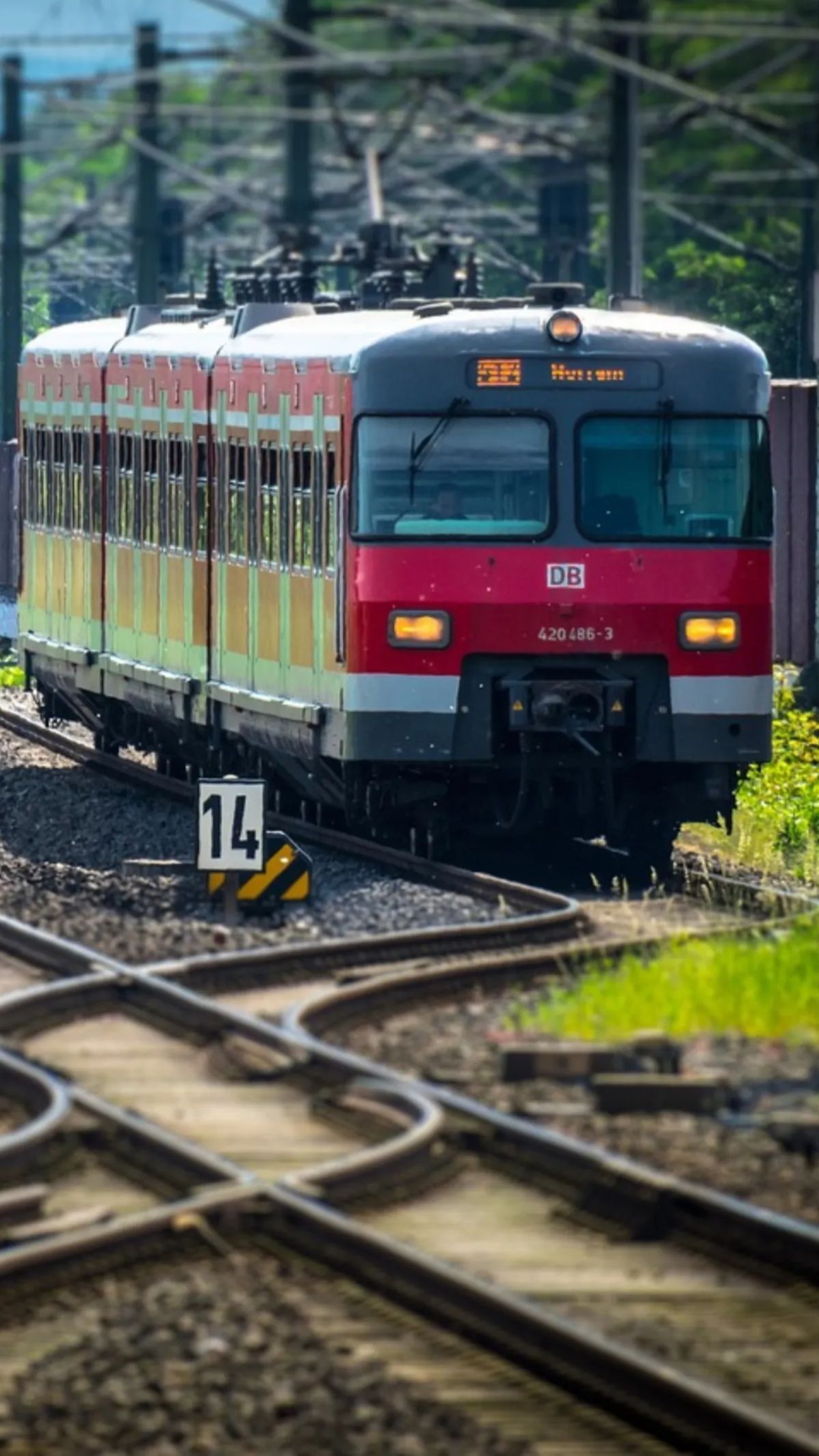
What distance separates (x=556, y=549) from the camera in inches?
663

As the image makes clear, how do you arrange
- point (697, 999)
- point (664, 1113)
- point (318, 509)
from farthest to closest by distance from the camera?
1. point (318, 509)
2. point (697, 999)
3. point (664, 1113)

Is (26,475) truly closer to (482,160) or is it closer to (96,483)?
(96,483)

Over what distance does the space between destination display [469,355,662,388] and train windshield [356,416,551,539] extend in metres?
0.19

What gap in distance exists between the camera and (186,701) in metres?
20.8

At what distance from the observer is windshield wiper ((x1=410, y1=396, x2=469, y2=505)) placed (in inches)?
658

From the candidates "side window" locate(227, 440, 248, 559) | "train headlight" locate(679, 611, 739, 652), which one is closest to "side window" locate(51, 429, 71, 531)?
"side window" locate(227, 440, 248, 559)

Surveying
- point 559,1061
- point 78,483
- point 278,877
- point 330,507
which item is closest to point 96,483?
point 78,483

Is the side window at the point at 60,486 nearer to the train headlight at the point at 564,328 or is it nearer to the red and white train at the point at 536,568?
the red and white train at the point at 536,568

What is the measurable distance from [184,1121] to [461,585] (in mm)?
6608

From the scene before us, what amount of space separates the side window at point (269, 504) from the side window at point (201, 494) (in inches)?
50.6

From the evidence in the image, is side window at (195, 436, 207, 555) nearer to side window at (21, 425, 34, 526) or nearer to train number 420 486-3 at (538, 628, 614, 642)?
train number 420 486-3 at (538, 628, 614, 642)

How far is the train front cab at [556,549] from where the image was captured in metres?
16.8

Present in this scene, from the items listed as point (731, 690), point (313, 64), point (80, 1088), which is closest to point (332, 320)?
point (731, 690)

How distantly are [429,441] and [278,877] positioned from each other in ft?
8.33
